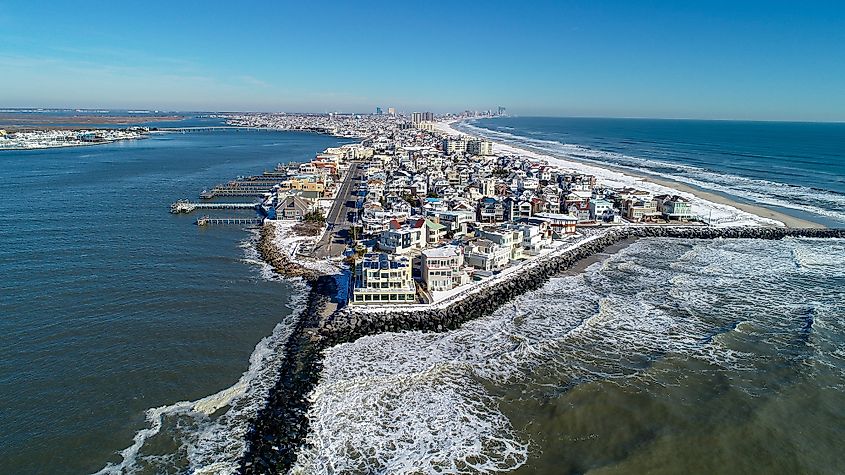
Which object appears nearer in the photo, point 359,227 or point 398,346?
point 398,346

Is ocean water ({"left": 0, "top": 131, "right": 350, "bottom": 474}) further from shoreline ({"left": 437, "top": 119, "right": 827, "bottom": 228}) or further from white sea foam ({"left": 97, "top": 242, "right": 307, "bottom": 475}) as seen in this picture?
shoreline ({"left": 437, "top": 119, "right": 827, "bottom": 228})

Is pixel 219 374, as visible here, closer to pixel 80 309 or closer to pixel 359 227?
pixel 80 309

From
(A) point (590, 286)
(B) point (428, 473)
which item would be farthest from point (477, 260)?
(B) point (428, 473)

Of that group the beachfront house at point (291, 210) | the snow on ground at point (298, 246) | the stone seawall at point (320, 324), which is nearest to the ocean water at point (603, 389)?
the stone seawall at point (320, 324)

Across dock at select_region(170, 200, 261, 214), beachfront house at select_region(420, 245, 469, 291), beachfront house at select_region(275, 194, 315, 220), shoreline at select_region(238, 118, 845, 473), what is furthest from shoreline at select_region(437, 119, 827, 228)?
dock at select_region(170, 200, 261, 214)

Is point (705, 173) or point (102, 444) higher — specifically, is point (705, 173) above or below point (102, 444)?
above

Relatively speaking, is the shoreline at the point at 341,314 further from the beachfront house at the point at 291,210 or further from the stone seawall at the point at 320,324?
the beachfront house at the point at 291,210
